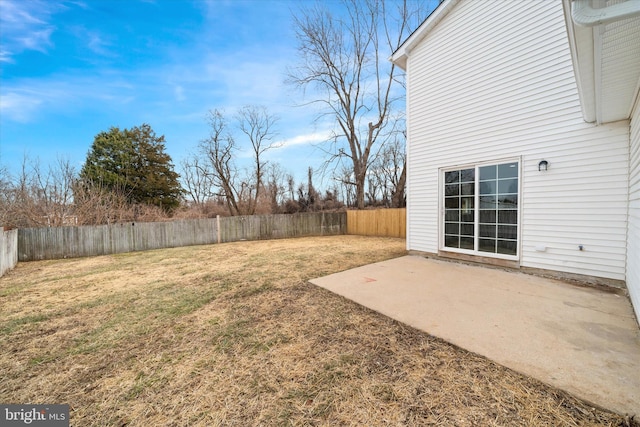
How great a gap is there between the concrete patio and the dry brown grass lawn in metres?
0.20

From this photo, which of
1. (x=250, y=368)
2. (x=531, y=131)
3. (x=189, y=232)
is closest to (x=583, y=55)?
(x=531, y=131)

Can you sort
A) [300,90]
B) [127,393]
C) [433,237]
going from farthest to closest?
[300,90] < [433,237] < [127,393]

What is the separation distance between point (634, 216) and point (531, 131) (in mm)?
1951

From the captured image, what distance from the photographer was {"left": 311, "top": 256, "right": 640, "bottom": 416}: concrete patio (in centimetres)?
173

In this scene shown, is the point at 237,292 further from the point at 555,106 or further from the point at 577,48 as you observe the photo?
the point at 555,106

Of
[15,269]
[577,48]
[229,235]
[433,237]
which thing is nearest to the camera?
[577,48]

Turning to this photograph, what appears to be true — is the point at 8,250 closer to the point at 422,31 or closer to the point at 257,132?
the point at 422,31

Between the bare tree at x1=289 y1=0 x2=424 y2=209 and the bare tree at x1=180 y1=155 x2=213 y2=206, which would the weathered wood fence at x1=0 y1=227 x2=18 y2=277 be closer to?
the bare tree at x1=180 y1=155 x2=213 y2=206

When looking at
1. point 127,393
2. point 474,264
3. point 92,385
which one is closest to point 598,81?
point 474,264

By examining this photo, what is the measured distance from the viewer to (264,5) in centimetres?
725

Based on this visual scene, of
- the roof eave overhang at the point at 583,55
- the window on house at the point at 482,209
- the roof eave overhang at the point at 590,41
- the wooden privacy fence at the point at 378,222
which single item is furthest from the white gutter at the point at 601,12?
the wooden privacy fence at the point at 378,222

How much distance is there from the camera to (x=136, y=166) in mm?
15688

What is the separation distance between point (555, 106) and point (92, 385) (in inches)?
264

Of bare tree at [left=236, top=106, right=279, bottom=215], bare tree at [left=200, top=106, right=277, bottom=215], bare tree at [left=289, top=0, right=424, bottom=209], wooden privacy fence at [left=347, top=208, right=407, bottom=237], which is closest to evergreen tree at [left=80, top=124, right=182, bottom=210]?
bare tree at [left=200, top=106, right=277, bottom=215]
